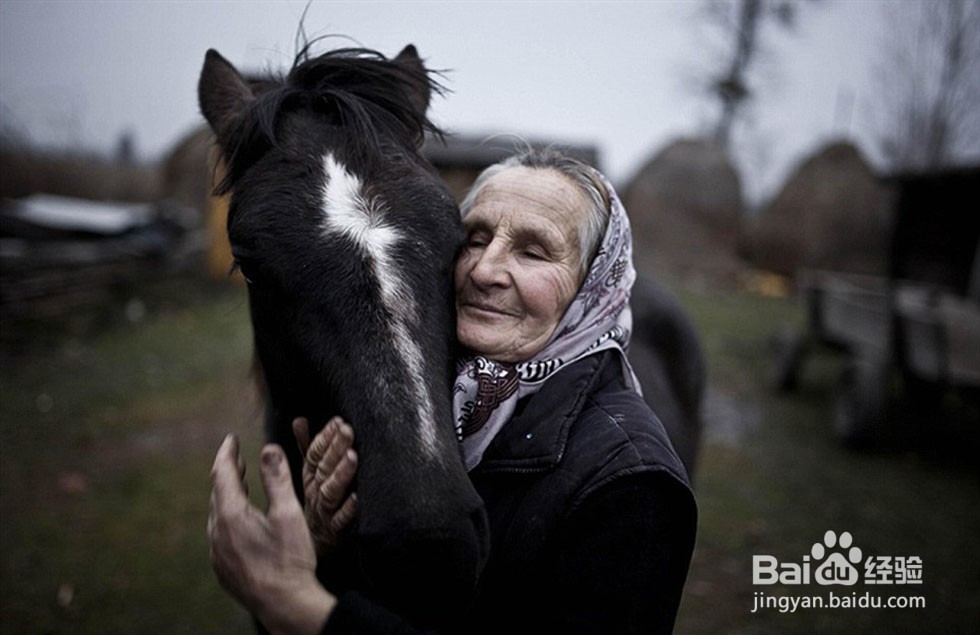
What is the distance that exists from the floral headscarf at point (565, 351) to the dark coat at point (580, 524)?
2.2 inches

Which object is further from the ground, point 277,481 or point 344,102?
point 344,102

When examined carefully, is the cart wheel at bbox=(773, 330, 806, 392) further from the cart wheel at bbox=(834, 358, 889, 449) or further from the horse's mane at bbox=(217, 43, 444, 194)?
the horse's mane at bbox=(217, 43, 444, 194)

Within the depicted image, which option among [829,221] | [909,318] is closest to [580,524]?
[909,318]

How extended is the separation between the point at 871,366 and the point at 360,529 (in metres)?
6.01

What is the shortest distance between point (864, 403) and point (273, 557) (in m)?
5.97

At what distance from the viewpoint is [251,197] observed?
1.57 meters

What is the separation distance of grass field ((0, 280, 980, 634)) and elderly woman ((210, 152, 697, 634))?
5.18 feet

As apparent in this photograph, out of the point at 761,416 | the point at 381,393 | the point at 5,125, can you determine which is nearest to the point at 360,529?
the point at 381,393

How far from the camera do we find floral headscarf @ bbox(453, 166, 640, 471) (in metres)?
1.44

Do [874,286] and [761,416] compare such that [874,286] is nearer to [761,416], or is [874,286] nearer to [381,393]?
[761,416]

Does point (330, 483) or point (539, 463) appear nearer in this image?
point (330, 483)

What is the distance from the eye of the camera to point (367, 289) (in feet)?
4.40

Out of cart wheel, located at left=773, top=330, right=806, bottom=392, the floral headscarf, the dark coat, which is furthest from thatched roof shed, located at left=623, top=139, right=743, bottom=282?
the dark coat

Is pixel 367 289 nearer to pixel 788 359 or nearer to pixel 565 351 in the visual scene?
pixel 565 351
